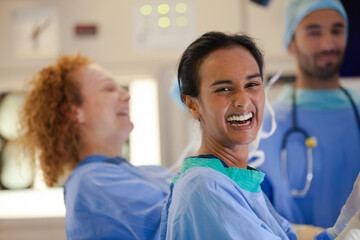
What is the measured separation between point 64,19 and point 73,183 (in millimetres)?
1354

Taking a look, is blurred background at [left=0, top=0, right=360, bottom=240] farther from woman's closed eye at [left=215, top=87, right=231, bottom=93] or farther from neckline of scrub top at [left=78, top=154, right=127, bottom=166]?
woman's closed eye at [left=215, top=87, right=231, bottom=93]

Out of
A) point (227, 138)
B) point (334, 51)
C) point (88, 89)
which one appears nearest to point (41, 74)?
point (88, 89)

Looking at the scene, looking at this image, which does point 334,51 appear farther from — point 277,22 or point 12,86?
point 12,86

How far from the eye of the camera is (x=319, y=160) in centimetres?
150

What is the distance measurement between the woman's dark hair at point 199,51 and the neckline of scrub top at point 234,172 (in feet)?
Answer: 0.54

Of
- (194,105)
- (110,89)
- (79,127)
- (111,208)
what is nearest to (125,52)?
(110,89)

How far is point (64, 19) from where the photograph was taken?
2.46m

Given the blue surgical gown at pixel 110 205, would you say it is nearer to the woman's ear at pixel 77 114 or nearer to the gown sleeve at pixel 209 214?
the woman's ear at pixel 77 114

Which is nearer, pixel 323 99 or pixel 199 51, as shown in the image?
pixel 199 51

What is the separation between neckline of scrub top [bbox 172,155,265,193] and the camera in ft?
3.05

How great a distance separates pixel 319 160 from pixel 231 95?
720 mm

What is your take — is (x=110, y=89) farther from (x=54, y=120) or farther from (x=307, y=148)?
(x=307, y=148)

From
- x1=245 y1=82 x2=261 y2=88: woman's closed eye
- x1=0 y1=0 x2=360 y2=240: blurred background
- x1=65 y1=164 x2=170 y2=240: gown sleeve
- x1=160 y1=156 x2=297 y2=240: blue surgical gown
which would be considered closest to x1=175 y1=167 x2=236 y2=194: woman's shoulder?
x1=160 y1=156 x2=297 y2=240: blue surgical gown

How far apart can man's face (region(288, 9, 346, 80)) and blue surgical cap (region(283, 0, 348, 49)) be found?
0.06 feet
